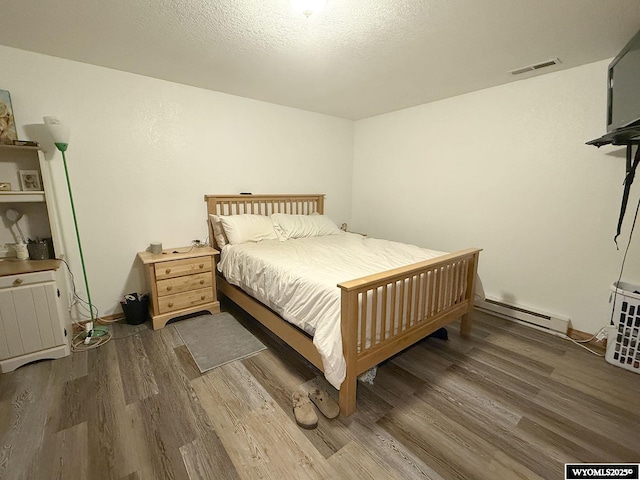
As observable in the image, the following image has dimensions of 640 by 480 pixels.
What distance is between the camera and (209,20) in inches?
67.4

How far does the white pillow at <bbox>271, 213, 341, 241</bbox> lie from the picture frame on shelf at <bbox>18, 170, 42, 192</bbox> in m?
2.01

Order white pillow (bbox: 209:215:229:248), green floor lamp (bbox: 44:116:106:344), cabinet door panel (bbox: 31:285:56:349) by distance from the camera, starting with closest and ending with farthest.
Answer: cabinet door panel (bbox: 31:285:56:349)
green floor lamp (bbox: 44:116:106:344)
white pillow (bbox: 209:215:229:248)

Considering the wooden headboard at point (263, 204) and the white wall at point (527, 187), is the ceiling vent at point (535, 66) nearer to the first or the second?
the white wall at point (527, 187)

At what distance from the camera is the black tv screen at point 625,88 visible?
5.38 feet

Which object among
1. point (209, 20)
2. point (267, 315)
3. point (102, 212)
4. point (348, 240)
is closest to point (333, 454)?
point (267, 315)

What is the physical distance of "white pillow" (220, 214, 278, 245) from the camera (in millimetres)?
2896

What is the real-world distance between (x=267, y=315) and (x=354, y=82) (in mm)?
2313

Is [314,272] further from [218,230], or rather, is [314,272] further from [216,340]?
[218,230]

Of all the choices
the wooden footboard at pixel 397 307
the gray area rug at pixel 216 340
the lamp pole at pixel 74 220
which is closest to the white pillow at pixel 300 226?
the gray area rug at pixel 216 340

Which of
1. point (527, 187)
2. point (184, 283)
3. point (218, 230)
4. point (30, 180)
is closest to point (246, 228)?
point (218, 230)

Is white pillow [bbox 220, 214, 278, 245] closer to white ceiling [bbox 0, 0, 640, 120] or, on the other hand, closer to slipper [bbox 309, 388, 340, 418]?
white ceiling [bbox 0, 0, 640, 120]

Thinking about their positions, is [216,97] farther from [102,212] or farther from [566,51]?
[566,51]

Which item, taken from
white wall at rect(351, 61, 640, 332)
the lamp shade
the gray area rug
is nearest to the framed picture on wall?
the lamp shade

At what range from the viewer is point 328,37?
6.18ft
